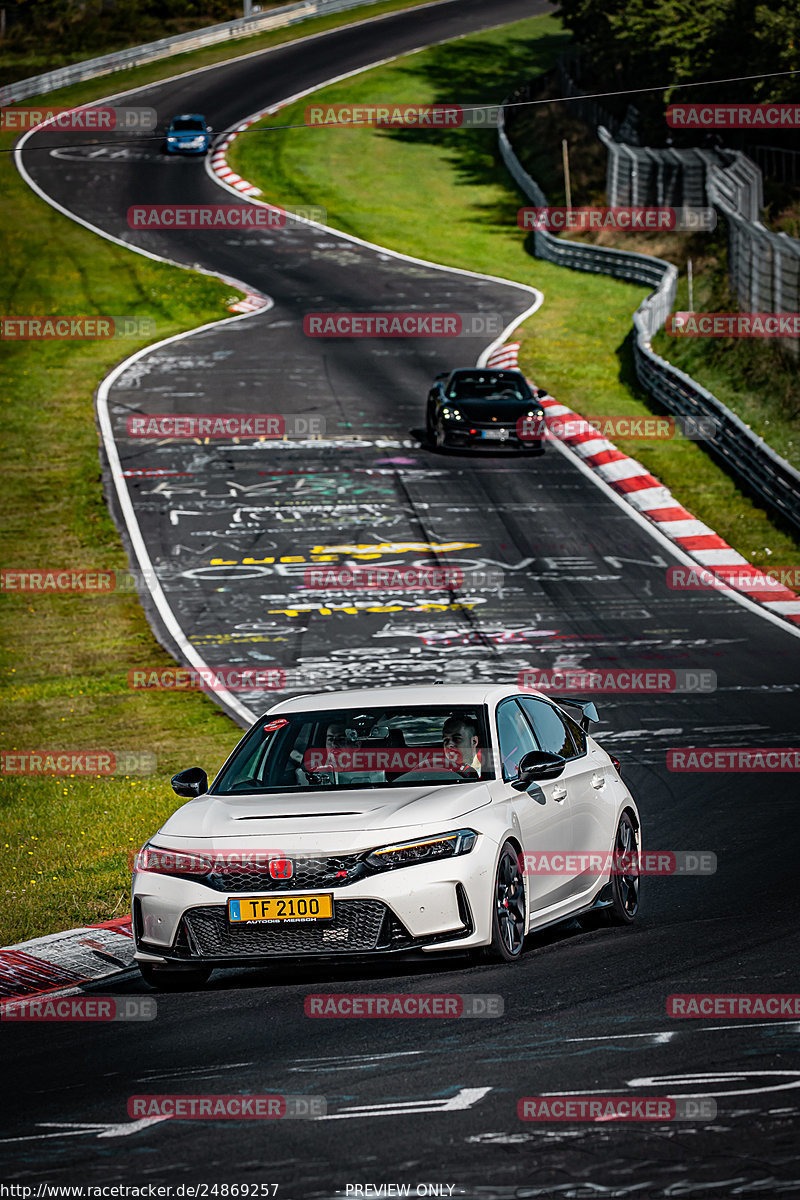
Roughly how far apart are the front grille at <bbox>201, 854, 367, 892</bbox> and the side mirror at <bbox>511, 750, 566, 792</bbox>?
4.04ft

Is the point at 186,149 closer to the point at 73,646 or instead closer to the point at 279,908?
the point at 73,646

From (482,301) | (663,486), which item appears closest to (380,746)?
(663,486)

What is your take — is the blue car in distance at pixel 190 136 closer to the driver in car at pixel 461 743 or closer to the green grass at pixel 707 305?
the green grass at pixel 707 305

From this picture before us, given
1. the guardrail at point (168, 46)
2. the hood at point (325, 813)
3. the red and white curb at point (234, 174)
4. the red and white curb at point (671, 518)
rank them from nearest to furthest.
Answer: the hood at point (325, 813) < the red and white curb at point (671, 518) < the red and white curb at point (234, 174) < the guardrail at point (168, 46)

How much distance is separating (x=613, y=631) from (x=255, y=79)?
5762cm

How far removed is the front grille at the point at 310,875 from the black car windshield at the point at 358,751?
87 centimetres

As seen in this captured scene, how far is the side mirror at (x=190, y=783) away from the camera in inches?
359

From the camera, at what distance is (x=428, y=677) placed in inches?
742

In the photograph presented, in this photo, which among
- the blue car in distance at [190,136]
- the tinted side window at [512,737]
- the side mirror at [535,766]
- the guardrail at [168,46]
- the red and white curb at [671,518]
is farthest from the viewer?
the guardrail at [168,46]

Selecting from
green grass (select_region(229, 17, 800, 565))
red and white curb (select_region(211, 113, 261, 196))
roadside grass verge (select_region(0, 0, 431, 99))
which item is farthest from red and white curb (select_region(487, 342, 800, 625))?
roadside grass verge (select_region(0, 0, 431, 99))

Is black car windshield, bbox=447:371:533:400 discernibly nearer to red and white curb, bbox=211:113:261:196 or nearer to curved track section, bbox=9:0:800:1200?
curved track section, bbox=9:0:800:1200

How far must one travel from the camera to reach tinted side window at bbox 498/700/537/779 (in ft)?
30.3

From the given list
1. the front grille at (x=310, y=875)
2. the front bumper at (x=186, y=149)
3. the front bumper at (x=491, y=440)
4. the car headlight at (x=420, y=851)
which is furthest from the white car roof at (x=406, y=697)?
the front bumper at (x=186, y=149)

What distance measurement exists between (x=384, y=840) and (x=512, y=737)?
5.00 feet
